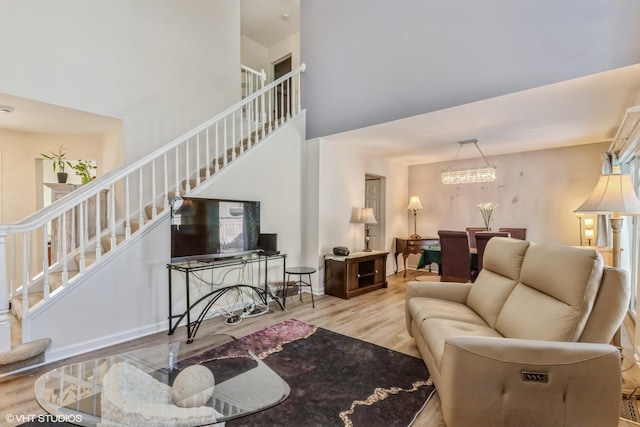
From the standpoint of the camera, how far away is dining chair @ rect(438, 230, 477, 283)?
4035mm

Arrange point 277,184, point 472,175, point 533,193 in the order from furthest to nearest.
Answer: point 533,193
point 472,175
point 277,184

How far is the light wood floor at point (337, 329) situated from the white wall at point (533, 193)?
6.66ft

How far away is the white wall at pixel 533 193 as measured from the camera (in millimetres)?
4820

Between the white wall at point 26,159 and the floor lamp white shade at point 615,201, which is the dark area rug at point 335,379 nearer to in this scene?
the floor lamp white shade at point 615,201

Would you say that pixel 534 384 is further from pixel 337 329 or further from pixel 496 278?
pixel 337 329

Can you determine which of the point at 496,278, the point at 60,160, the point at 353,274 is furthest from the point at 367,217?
the point at 60,160

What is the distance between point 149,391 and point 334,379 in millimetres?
1296

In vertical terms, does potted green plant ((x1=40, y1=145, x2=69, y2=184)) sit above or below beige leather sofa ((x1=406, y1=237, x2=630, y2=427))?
above

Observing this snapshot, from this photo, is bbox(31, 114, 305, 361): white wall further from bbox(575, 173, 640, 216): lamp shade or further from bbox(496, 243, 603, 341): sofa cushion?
bbox(575, 173, 640, 216): lamp shade

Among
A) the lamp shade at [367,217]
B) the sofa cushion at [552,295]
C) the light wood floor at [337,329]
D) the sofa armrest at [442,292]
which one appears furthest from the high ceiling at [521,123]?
the light wood floor at [337,329]

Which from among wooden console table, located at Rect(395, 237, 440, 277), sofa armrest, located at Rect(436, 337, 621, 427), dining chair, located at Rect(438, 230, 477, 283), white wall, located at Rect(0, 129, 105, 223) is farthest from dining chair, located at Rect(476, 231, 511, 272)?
white wall, located at Rect(0, 129, 105, 223)

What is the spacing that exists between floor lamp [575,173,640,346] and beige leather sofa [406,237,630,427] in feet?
2.52

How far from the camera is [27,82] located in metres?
3.18

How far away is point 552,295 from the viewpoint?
1.87 m
